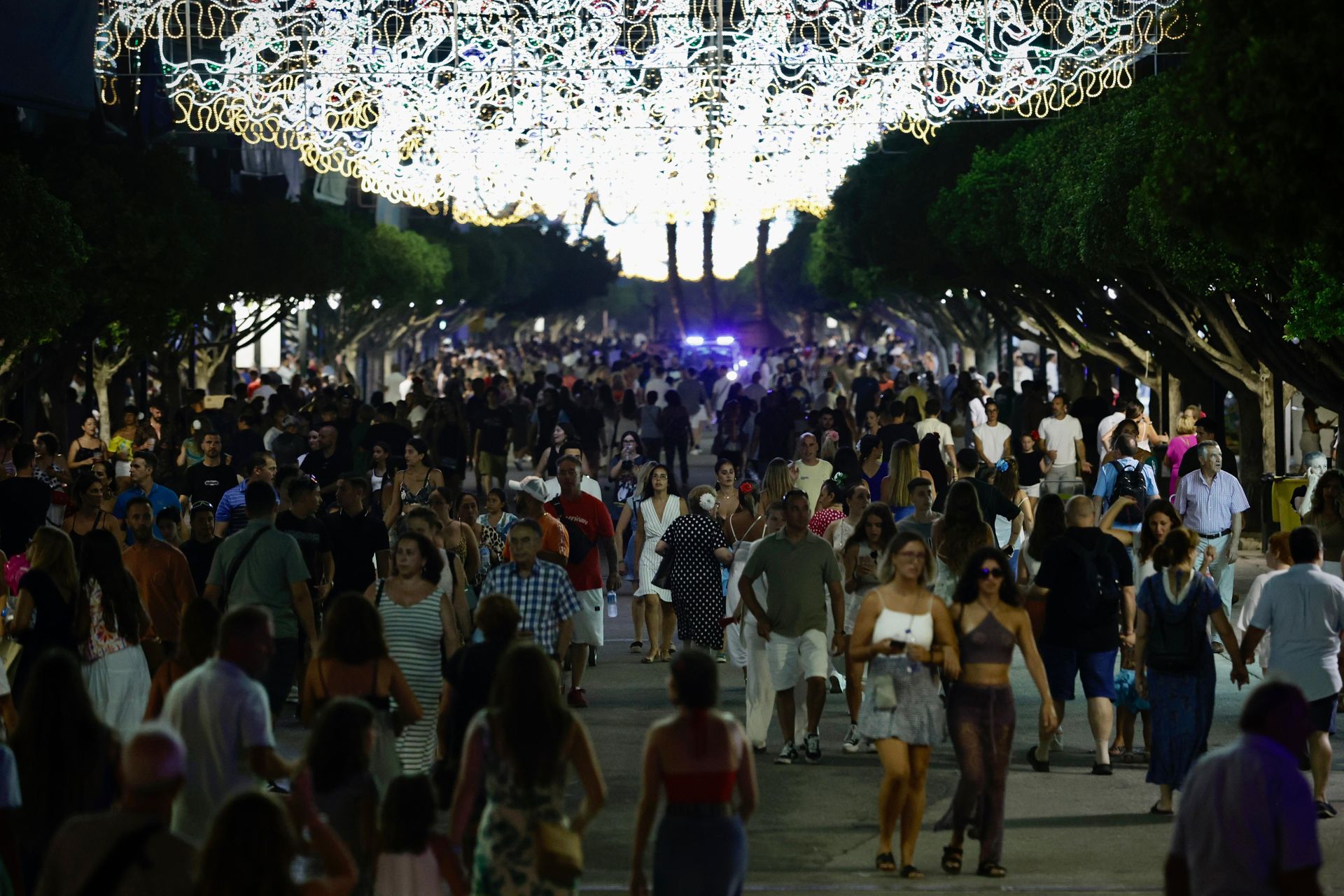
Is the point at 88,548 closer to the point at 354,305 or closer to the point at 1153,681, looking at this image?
the point at 1153,681

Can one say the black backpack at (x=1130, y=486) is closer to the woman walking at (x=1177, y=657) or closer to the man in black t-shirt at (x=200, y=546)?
the woman walking at (x=1177, y=657)

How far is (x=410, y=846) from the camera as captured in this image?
246 inches

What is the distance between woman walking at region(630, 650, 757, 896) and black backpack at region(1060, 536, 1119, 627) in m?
4.68

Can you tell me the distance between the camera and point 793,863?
923cm

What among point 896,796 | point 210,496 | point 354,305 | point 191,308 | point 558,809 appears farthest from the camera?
point 354,305

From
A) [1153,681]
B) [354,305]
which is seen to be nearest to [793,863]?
[1153,681]

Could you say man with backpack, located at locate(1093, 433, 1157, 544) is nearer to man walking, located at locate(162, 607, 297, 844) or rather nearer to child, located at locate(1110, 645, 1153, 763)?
child, located at locate(1110, 645, 1153, 763)

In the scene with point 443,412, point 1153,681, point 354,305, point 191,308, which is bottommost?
point 1153,681

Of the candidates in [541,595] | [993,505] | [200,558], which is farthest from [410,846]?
[993,505]

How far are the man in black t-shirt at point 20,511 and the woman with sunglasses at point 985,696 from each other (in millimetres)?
7257

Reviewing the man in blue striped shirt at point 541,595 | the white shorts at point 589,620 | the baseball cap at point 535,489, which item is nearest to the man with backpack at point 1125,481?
the white shorts at point 589,620

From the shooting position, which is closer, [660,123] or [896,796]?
[896,796]

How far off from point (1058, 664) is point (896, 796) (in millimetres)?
2676

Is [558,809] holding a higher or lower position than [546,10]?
lower
